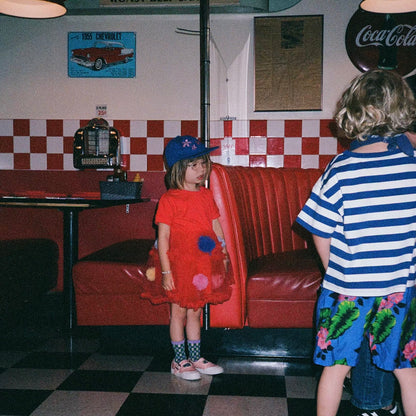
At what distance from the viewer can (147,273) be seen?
2.05 metres

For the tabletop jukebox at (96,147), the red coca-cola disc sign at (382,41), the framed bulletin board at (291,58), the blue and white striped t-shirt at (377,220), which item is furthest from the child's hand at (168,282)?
the red coca-cola disc sign at (382,41)

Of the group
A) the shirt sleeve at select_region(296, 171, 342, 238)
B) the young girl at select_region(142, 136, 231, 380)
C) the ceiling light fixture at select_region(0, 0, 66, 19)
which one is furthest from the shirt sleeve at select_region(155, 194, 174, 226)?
the ceiling light fixture at select_region(0, 0, 66, 19)

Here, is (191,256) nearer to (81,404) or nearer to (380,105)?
(81,404)

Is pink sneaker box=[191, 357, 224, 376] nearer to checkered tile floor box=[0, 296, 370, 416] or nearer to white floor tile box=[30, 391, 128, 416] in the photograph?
checkered tile floor box=[0, 296, 370, 416]

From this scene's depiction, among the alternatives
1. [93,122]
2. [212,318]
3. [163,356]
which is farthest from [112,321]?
[93,122]

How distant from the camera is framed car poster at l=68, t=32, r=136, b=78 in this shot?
3283 millimetres

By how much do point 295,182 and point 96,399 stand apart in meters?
1.62

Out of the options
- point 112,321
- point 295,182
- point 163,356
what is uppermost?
point 295,182

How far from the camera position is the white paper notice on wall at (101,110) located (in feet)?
10.9

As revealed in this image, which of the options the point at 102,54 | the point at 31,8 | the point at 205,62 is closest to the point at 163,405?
the point at 205,62

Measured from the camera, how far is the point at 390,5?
2.46 m

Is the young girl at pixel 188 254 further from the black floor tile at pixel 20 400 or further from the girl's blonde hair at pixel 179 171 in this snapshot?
the black floor tile at pixel 20 400

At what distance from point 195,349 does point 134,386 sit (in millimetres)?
308

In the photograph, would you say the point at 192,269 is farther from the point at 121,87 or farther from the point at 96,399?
the point at 121,87
